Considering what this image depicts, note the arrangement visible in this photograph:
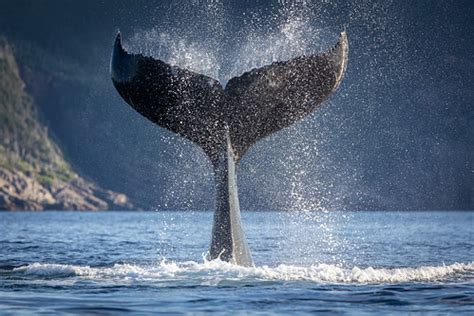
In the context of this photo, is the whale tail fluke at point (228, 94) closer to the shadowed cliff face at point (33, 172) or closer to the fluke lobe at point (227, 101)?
the fluke lobe at point (227, 101)

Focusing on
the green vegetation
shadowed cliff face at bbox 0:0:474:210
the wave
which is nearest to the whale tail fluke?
the wave

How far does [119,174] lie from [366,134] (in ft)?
148

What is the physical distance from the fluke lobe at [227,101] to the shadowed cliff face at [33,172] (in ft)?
454

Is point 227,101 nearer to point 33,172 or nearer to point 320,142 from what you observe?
point 33,172

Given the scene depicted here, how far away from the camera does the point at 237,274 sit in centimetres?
1054

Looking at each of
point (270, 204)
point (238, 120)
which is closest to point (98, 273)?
point (238, 120)

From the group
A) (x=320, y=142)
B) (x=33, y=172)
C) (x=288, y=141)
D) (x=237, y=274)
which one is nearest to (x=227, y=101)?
(x=237, y=274)

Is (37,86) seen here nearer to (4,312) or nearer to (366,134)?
(366,134)

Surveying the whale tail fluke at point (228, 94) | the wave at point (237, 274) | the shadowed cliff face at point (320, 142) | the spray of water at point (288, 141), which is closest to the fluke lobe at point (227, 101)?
the whale tail fluke at point (228, 94)

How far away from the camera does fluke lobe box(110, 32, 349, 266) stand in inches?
407

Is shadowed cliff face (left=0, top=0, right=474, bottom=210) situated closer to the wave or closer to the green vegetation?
the green vegetation

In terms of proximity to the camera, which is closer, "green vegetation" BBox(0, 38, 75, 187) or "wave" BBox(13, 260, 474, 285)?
"wave" BBox(13, 260, 474, 285)

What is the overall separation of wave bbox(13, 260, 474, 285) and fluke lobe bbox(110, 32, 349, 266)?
281 millimetres

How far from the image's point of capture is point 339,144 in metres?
174
